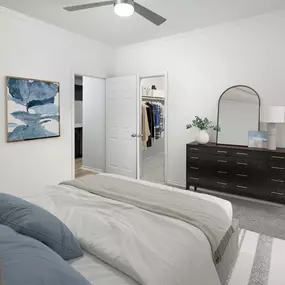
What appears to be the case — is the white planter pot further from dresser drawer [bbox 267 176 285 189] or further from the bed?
the bed

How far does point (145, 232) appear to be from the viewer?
141cm

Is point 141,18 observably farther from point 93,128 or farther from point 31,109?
point 93,128

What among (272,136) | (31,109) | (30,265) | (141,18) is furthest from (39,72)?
(272,136)

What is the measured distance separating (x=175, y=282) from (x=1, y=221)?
0.93 metres

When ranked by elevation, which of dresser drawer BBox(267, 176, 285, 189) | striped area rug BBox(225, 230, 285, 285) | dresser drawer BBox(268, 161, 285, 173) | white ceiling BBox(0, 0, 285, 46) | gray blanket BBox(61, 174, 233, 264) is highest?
white ceiling BBox(0, 0, 285, 46)

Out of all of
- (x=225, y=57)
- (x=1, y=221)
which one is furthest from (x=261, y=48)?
(x=1, y=221)

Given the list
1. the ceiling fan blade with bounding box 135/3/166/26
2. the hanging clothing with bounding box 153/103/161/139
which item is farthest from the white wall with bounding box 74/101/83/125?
the ceiling fan blade with bounding box 135/3/166/26

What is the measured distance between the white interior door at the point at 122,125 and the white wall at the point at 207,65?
1.30 feet

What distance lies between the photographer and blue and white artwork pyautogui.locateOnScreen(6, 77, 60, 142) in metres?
3.41

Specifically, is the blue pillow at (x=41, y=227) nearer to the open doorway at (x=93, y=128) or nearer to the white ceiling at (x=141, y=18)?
the white ceiling at (x=141, y=18)

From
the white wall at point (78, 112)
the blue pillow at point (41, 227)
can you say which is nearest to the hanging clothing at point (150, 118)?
the white wall at point (78, 112)

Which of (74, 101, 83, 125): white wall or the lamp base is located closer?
the lamp base

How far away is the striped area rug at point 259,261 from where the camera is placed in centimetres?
193

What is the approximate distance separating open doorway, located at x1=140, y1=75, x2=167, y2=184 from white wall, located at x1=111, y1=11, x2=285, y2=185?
411 millimetres
